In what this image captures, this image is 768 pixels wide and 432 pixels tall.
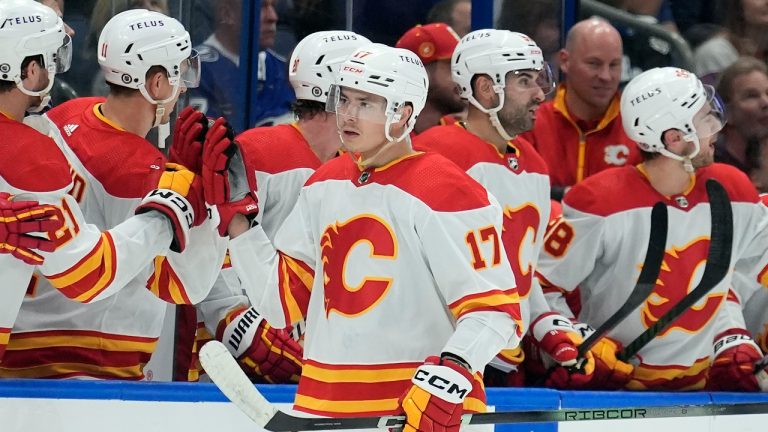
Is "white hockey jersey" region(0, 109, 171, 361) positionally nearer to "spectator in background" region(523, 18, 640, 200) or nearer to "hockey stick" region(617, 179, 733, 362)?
"hockey stick" region(617, 179, 733, 362)

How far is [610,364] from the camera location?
412 cm

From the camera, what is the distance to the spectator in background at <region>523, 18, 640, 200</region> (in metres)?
4.89

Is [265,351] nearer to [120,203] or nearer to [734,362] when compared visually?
[120,203]

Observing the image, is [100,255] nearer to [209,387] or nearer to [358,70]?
[209,387]

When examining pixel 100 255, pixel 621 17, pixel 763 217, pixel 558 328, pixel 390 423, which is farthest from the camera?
pixel 621 17

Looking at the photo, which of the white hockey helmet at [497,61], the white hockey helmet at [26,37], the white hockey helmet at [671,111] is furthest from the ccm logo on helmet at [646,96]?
the white hockey helmet at [26,37]

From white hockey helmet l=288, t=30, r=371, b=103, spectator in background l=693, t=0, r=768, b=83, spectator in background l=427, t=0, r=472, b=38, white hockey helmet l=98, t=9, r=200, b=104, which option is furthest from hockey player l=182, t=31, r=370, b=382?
spectator in background l=693, t=0, r=768, b=83

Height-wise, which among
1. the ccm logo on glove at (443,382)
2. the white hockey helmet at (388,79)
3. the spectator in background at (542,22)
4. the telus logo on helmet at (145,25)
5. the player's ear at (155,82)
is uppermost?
the white hockey helmet at (388,79)

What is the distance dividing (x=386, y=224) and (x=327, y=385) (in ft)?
1.18

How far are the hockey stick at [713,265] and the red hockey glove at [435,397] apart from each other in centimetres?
153

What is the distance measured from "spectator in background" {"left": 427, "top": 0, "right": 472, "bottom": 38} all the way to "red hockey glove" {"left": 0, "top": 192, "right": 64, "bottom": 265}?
2.53m

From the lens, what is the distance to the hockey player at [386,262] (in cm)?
285

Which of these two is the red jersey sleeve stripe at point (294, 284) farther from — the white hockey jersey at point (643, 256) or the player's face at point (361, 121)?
the white hockey jersey at point (643, 256)

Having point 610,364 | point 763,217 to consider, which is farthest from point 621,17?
point 610,364
